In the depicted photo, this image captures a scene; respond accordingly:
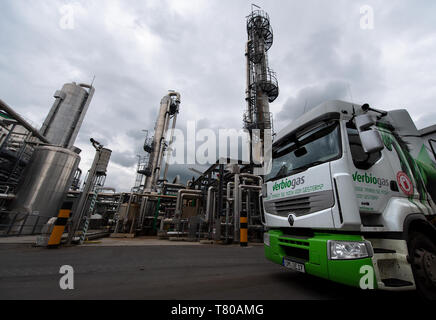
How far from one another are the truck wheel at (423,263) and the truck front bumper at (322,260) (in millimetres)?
796

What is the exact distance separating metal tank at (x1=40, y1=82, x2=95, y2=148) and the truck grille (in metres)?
21.0

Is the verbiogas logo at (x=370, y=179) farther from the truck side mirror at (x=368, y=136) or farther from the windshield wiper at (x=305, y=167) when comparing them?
the windshield wiper at (x=305, y=167)

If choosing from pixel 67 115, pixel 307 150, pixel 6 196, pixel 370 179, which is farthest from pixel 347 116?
pixel 67 115

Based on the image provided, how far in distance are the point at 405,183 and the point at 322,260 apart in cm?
196

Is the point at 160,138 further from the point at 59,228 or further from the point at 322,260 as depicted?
the point at 322,260

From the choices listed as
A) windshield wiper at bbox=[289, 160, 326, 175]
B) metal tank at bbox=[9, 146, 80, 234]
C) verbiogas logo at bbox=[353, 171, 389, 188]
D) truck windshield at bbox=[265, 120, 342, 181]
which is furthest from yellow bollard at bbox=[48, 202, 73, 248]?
verbiogas logo at bbox=[353, 171, 389, 188]

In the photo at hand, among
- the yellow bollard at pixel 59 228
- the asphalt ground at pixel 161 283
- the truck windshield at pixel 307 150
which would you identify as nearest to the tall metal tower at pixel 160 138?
the yellow bollard at pixel 59 228

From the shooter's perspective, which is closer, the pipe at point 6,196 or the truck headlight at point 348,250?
the truck headlight at point 348,250

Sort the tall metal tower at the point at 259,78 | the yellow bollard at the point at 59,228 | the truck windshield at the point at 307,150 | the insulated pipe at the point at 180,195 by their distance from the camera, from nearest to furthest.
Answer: the truck windshield at the point at 307,150, the yellow bollard at the point at 59,228, the insulated pipe at the point at 180,195, the tall metal tower at the point at 259,78

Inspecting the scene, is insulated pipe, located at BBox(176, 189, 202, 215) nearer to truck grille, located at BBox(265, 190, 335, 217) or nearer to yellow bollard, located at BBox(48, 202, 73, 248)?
yellow bollard, located at BBox(48, 202, 73, 248)

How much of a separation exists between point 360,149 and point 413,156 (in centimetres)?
154

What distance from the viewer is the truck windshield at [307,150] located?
2605mm

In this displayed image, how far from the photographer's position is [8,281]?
2504 mm
